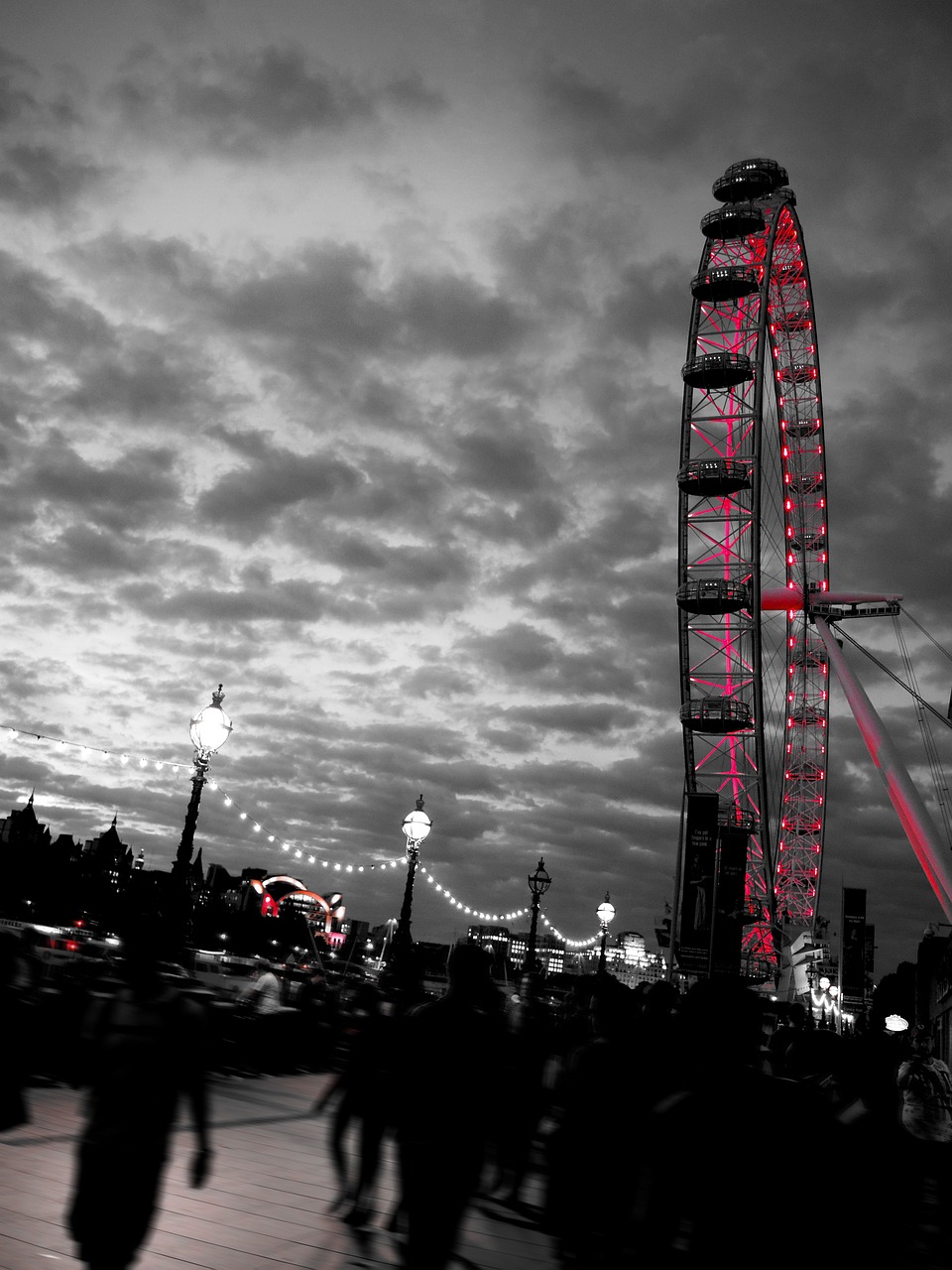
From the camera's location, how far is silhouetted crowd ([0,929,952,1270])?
3539 mm

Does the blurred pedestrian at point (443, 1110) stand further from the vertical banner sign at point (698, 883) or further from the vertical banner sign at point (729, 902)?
the vertical banner sign at point (698, 883)

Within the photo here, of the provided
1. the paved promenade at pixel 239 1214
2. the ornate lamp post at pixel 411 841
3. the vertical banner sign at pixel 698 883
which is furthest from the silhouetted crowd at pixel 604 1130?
the vertical banner sign at pixel 698 883

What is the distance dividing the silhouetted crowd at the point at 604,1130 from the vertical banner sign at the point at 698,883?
113ft

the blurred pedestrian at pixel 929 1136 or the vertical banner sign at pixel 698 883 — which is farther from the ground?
the vertical banner sign at pixel 698 883

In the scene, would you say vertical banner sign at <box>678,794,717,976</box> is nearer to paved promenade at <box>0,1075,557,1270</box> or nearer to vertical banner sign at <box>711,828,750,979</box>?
vertical banner sign at <box>711,828,750,979</box>

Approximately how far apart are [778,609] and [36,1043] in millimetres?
54075

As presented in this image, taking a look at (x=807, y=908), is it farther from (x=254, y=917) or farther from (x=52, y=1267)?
(x=52, y=1267)

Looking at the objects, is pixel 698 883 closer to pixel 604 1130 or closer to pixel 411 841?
pixel 411 841

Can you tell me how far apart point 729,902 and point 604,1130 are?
35.3 meters

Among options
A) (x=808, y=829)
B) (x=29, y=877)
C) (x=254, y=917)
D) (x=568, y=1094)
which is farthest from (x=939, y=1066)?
(x=29, y=877)

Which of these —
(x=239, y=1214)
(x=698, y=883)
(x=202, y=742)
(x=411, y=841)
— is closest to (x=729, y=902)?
(x=698, y=883)

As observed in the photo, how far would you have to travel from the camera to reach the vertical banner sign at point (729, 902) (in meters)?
38.3

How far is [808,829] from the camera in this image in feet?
224

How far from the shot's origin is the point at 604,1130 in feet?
22.5
